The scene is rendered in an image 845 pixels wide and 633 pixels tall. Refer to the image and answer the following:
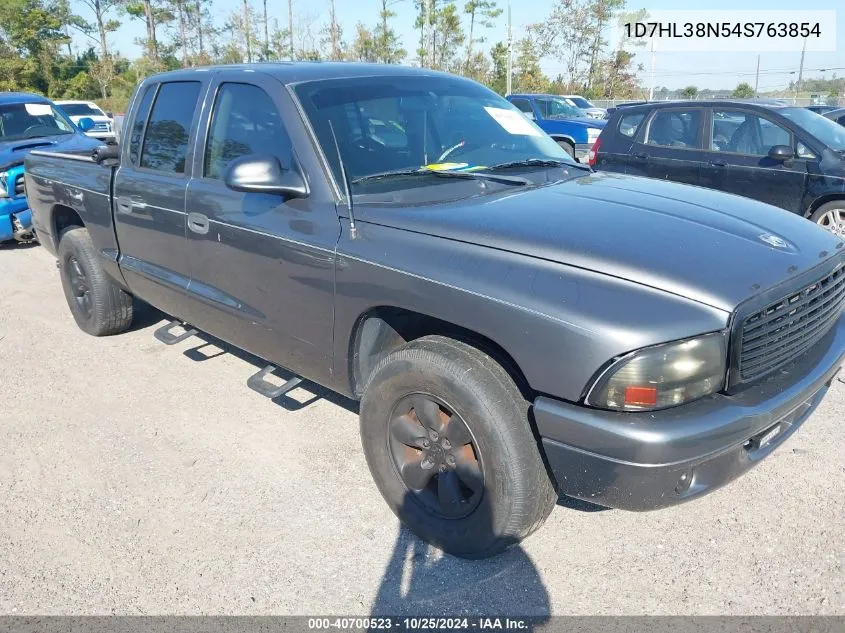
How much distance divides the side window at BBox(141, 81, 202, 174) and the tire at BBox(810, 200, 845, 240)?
6241 mm

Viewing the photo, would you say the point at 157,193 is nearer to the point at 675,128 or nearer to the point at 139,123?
the point at 139,123

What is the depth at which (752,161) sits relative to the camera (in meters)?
7.40

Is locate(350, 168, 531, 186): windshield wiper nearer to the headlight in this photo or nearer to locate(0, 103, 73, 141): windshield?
the headlight

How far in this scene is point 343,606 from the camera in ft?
8.18

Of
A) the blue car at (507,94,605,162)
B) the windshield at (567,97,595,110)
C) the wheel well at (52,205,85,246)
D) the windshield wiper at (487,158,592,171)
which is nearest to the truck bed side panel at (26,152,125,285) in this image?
the wheel well at (52,205,85,246)

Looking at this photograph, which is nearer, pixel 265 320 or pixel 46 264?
pixel 265 320

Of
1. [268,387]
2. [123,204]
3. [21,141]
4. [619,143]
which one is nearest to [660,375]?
[268,387]

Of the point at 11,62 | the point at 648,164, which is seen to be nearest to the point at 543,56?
the point at 11,62

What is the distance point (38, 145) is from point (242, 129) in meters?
6.32

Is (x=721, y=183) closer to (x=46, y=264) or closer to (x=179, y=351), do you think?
(x=179, y=351)

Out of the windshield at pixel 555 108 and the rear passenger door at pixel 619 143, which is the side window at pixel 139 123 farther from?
the windshield at pixel 555 108

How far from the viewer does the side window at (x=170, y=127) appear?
3.76 m

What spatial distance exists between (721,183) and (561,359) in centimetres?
639

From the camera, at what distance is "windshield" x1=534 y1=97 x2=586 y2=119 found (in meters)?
17.5
